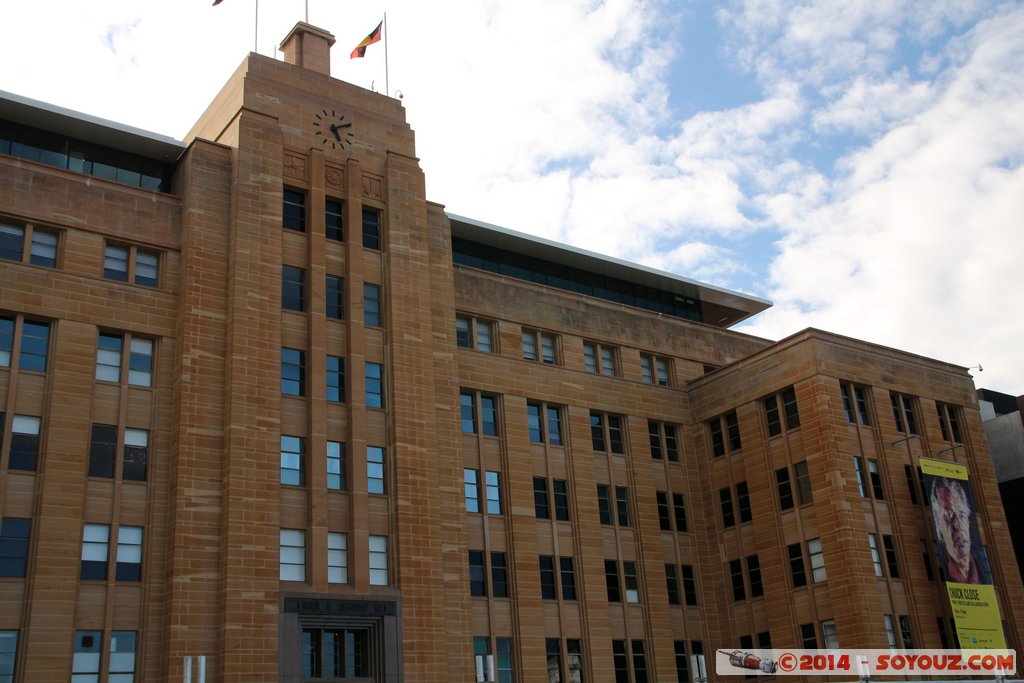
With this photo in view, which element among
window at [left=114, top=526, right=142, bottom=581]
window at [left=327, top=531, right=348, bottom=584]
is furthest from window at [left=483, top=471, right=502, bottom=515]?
window at [left=114, top=526, right=142, bottom=581]

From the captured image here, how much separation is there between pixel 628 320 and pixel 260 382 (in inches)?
831

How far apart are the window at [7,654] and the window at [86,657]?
5.54ft

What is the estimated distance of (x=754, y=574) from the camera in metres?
48.1

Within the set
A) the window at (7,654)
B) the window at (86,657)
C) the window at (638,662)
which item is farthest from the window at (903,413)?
the window at (7,654)

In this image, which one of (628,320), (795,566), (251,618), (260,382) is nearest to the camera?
(251,618)

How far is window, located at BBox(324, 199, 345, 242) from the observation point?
42.8 m

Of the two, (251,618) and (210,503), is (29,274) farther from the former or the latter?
(251,618)

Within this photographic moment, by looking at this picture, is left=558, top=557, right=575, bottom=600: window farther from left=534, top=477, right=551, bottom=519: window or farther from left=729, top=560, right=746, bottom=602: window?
left=729, top=560, right=746, bottom=602: window

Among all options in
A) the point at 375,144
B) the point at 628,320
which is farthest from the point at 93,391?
the point at 628,320

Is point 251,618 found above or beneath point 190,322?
beneath

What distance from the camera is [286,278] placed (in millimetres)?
41000

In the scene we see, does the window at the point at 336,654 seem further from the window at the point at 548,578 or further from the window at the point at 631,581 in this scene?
the window at the point at 631,581

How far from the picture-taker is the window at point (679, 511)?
50391mm

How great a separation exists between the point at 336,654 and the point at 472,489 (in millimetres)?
10124
